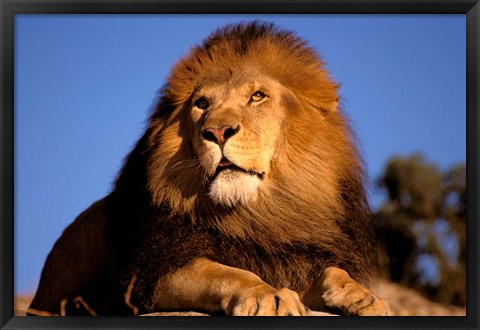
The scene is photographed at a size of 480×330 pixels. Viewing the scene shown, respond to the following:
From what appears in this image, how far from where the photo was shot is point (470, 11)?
587 cm

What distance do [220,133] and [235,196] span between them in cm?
35

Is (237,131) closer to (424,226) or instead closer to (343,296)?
(343,296)

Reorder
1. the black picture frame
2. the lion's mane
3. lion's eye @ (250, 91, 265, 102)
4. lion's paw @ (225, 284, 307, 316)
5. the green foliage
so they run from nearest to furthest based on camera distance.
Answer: lion's paw @ (225, 284, 307, 316)
the black picture frame
the lion's mane
lion's eye @ (250, 91, 265, 102)
the green foliage

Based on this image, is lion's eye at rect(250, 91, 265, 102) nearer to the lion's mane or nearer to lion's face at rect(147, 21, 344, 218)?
lion's face at rect(147, 21, 344, 218)

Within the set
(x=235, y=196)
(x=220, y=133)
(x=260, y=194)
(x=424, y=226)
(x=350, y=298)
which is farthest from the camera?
(x=424, y=226)

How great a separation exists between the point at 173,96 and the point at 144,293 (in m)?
1.20

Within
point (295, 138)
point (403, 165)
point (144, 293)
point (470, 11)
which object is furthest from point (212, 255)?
point (403, 165)

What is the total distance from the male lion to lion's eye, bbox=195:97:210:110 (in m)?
0.01

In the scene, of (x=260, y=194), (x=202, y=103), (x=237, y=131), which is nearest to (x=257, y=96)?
(x=202, y=103)

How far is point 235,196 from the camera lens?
19.2 feet

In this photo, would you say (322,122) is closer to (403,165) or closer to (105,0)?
(105,0)

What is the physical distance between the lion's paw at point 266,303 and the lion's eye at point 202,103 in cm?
127

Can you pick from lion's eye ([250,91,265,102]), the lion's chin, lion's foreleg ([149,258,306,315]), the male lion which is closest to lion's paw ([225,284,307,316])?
lion's foreleg ([149,258,306,315])

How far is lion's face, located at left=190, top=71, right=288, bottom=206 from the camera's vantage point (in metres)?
5.78
